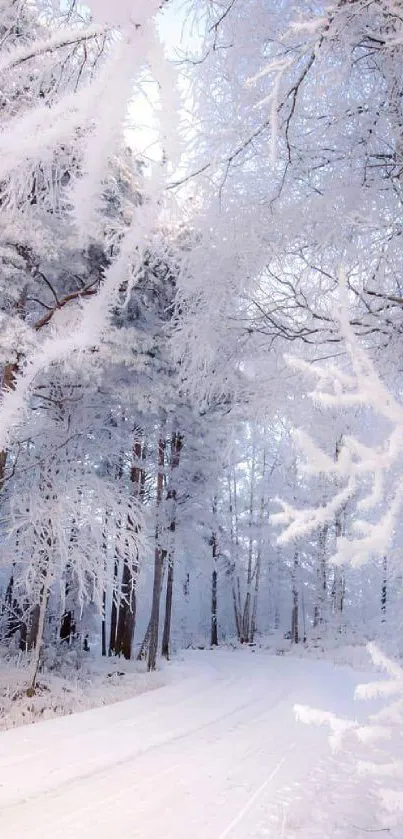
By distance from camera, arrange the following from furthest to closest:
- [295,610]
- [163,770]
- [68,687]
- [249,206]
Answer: [295,610] < [68,687] < [163,770] < [249,206]

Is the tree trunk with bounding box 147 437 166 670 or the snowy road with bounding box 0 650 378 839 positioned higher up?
the tree trunk with bounding box 147 437 166 670

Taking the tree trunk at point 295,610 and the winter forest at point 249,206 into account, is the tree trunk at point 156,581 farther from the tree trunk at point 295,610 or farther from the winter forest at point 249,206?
the tree trunk at point 295,610

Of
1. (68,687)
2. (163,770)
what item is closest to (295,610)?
(68,687)

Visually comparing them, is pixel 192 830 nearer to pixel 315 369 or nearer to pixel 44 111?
pixel 315 369

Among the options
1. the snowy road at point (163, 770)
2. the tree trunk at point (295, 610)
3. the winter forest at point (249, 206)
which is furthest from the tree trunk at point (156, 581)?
the tree trunk at point (295, 610)

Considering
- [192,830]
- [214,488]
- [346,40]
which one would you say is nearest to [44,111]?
[346,40]

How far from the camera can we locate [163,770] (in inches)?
219

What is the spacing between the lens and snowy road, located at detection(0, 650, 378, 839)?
13.5ft

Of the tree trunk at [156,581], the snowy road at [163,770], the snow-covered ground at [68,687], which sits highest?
the tree trunk at [156,581]

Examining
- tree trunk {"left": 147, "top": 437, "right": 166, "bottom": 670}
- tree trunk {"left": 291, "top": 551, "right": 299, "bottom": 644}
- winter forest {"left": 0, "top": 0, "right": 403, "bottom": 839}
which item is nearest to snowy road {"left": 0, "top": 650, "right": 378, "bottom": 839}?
winter forest {"left": 0, "top": 0, "right": 403, "bottom": 839}

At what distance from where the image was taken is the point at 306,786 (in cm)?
522

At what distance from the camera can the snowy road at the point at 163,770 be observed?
4113 millimetres

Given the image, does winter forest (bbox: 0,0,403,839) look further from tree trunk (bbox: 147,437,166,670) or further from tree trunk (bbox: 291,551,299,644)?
tree trunk (bbox: 291,551,299,644)

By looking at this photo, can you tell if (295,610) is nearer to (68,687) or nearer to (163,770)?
(68,687)
